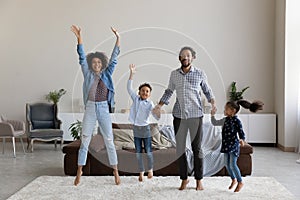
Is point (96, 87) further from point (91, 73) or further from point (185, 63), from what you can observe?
point (185, 63)

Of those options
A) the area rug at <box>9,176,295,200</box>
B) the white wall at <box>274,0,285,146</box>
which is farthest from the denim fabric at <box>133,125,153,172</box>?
the white wall at <box>274,0,285,146</box>

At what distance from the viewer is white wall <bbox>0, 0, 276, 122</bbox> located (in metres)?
8.32

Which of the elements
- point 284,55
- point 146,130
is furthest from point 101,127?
point 284,55

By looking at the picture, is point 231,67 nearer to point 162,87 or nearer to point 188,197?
point 162,87

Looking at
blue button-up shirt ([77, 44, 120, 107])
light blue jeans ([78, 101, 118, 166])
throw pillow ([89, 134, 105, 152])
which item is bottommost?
throw pillow ([89, 134, 105, 152])

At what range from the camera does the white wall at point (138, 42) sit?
8.32 m

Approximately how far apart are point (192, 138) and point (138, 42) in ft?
14.8

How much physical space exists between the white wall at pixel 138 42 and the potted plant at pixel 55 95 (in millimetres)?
123

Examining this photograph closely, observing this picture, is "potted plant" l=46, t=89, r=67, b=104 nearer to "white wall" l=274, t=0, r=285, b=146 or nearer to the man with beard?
"white wall" l=274, t=0, r=285, b=146

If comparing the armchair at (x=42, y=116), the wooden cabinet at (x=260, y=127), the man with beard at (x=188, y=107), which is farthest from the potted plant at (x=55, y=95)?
the man with beard at (x=188, y=107)

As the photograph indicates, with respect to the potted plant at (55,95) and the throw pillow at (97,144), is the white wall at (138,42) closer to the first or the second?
the potted plant at (55,95)

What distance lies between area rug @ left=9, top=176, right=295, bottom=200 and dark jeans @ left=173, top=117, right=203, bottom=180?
0.83ft

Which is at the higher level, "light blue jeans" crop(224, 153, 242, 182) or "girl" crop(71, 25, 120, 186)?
"girl" crop(71, 25, 120, 186)

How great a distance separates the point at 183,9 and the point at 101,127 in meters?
4.70
